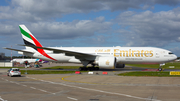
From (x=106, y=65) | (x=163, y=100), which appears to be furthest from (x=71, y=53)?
(x=163, y=100)

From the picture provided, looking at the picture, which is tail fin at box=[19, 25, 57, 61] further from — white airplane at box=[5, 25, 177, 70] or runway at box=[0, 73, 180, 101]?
runway at box=[0, 73, 180, 101]

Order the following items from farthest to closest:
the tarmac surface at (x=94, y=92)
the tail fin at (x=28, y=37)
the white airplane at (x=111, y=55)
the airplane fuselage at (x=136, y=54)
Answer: the tail fin at (x=28, y=37) → the airplane fuselage at (x=136, y=54) → the white airplane at (x=111, y=55) → the tarmac surface at (x=94, y=92)

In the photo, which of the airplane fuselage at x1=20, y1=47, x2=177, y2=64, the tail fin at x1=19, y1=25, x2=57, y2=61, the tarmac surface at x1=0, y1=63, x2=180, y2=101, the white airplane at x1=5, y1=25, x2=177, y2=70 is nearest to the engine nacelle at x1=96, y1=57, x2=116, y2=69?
the white airplane at x1=5, y1=25, x2=177, y2=70

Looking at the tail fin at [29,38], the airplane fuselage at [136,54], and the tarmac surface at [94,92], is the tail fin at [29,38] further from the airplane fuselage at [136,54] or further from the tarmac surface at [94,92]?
the tarmac surface at [94,92]

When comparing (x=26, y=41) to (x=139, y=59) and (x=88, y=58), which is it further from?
(x=139, y=59)

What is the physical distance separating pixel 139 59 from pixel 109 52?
6.10 m

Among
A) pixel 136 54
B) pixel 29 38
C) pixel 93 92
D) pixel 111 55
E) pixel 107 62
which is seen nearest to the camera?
pixel 93 92

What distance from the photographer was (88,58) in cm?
3738

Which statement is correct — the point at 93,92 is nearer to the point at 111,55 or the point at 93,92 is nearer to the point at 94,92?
the point at 94,92

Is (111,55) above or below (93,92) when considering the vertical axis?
above

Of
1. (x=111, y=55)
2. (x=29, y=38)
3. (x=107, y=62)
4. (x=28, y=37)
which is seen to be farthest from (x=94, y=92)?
(x=28, y=37)

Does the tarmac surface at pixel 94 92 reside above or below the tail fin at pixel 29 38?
below

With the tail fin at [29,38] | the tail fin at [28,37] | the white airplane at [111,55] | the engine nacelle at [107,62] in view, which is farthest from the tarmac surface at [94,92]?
the tail fin at [28,37]

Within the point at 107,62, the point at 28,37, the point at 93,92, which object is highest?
Answer: the point at 28,37
